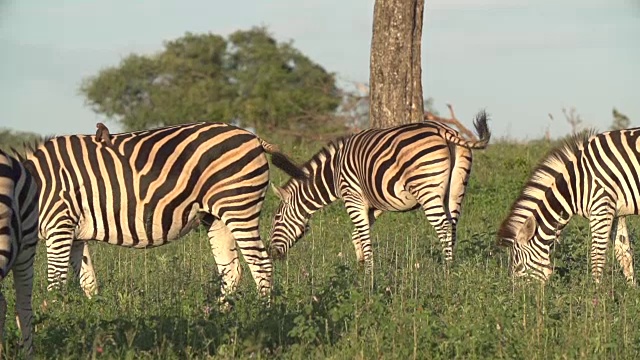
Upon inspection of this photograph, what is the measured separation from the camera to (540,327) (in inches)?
287

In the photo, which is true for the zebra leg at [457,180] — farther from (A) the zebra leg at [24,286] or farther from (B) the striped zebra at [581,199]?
(A) the zebra leg at [24,286]

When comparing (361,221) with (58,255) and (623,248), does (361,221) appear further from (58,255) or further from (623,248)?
(58,255)

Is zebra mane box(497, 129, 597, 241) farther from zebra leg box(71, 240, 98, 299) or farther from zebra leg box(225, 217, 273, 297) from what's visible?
zebra leg box(71, 240, 98, 299)

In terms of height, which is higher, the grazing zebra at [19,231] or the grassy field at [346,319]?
the grazing zebra at [19,231]

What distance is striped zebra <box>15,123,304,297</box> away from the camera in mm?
9758

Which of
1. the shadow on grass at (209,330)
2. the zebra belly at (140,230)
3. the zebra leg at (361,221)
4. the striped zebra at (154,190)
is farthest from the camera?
the zebra leg at (361,221)

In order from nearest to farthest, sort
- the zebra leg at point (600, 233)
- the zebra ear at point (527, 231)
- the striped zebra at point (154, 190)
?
the striped zebra at point (154, 190) < the zebra leg at point (600, 233) < the zebra ear at point (527, 231)

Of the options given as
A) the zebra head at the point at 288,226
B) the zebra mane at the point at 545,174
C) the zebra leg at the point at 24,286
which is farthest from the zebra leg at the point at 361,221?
the zebra leg at the point at 24,286

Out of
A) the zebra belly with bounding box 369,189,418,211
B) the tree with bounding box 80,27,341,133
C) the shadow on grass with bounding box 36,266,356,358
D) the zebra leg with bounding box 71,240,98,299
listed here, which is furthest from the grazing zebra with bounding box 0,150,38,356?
the tree with bounding box 80,27,341,133

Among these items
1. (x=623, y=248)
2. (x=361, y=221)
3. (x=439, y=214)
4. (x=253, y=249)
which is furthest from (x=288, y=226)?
(x=623, y=248)

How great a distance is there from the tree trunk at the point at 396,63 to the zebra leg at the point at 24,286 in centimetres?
1189

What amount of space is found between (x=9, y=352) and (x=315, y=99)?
39727mm

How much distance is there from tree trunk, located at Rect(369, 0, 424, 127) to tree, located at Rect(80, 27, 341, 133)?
25.4 m

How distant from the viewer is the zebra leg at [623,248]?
1100cm
